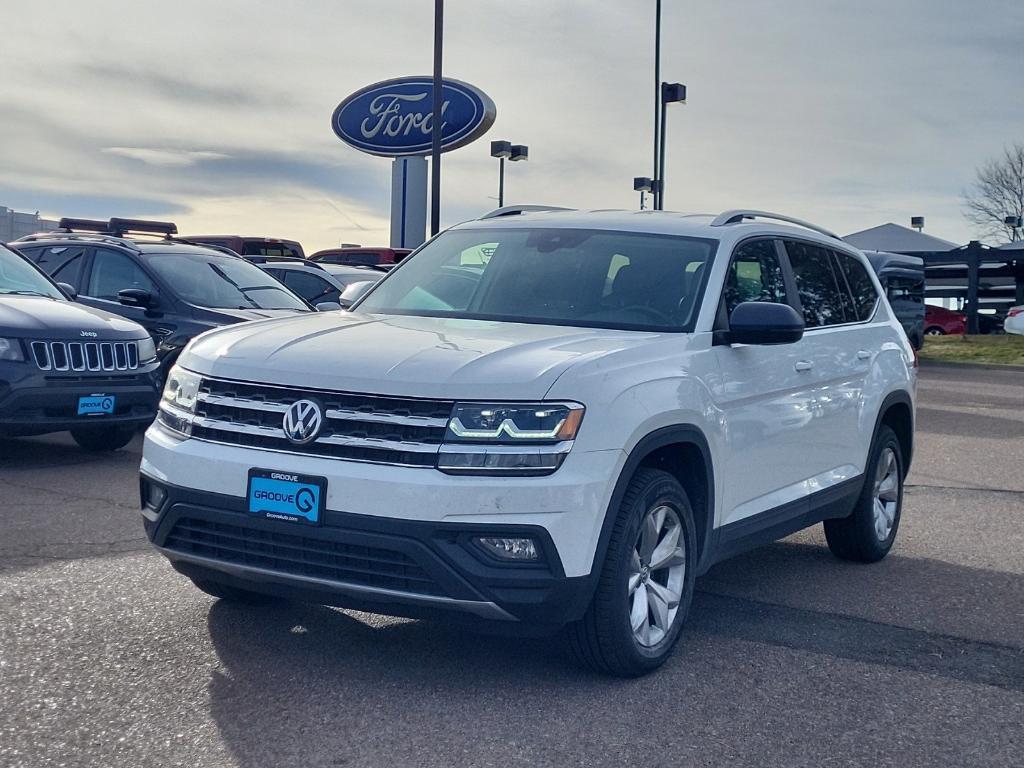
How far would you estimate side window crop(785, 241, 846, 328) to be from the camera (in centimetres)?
647

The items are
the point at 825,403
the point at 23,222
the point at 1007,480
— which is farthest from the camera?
the point at 23,222

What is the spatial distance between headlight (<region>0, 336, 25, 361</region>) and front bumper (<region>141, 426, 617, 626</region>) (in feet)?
17.6

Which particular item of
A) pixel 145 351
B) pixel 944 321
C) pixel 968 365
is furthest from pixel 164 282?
pixel 944 321

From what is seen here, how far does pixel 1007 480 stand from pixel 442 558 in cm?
735

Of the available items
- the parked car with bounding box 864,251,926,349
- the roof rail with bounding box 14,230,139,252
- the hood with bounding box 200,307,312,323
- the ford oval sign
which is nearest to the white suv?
the hood with bounding box 200,307,312,323

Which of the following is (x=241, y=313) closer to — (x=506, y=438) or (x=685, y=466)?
(x=685, y=466)

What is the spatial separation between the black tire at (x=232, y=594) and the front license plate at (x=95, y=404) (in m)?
4.47

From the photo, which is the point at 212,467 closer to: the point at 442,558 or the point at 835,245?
the point at 442,558

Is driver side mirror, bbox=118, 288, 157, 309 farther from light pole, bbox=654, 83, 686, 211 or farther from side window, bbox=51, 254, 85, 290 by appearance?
light pole, bbox=654, 83, 686, 211

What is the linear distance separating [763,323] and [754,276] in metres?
0.81

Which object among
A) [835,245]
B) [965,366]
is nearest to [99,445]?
[835,245]

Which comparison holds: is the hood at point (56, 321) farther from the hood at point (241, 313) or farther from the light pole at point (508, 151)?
the light pole at point (508, 151)

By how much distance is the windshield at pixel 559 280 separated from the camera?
5496mm

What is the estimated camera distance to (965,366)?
27547mm
